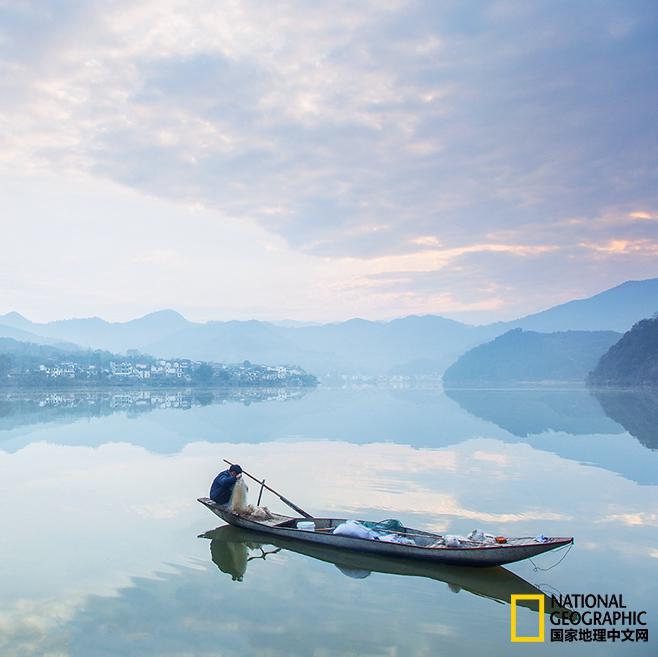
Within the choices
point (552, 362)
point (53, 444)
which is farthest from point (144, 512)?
point (552, 362)

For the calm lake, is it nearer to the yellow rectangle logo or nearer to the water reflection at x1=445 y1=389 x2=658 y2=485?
the yellow rectangle logo

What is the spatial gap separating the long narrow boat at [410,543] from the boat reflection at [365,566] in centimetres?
14

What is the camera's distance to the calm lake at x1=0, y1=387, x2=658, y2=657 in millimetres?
7266

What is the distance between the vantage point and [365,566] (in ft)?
32.3

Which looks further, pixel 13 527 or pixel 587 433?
pixel 587 433

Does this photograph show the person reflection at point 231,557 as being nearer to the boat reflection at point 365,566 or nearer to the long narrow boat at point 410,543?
the boat reflection at point 365,566

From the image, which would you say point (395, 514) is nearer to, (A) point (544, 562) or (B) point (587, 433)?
(A) point (544, 562)

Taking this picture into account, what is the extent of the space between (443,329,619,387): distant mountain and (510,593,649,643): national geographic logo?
14675 cm

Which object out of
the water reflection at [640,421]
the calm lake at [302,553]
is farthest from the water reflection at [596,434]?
the calm lake at [302,553]

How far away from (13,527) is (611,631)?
1157cm

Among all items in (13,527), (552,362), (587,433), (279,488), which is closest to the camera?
(13,527)

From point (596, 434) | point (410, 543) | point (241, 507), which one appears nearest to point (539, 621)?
point (410, 543)

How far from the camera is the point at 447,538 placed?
958 centimetres

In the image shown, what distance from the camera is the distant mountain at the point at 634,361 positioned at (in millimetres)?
92500
